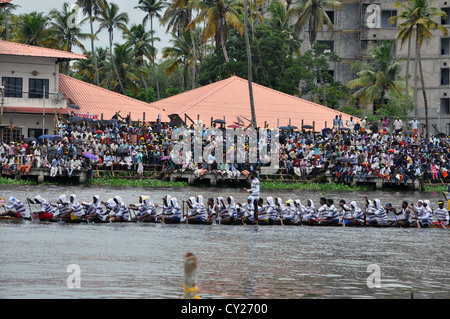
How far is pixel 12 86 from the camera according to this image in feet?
172

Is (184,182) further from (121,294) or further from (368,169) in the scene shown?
(121,294)

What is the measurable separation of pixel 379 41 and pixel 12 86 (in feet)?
120

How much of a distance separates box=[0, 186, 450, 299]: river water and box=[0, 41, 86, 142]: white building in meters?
22.0

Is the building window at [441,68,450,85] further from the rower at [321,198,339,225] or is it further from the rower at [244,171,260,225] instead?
the rower at [244,171,260,225]

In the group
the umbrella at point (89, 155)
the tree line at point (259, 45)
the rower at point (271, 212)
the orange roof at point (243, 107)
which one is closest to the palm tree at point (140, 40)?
the tree line at point (259, 45)

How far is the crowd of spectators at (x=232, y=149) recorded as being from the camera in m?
44.3

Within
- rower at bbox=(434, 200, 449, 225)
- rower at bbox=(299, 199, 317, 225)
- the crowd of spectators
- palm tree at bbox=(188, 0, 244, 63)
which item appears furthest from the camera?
palm tree at bbox=(188, 0, 244, 63)

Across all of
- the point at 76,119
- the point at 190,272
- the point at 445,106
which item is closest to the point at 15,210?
the point at 76,119

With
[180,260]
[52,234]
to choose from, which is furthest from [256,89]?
[180,260]

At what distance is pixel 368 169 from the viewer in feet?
158

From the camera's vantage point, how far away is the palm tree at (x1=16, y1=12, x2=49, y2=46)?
6544cm

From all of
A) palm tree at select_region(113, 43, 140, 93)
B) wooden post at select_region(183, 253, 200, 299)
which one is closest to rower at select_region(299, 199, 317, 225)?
wooden post at select_region(183, 253, 200, 299)

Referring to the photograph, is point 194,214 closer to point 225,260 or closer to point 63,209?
point 63,209
